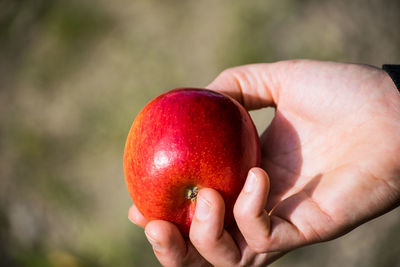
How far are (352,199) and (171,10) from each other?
345 centimetres

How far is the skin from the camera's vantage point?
1.43 m

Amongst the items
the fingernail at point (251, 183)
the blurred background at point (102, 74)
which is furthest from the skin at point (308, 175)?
the blurred background at point (102, 74)

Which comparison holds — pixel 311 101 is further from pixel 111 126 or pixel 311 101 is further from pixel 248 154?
pixel 111 126

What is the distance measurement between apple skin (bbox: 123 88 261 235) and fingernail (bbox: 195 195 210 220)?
8 cm

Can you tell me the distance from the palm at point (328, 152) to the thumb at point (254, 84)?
0.09 meters

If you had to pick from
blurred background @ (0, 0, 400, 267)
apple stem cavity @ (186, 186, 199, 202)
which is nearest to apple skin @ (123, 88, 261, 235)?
apple stem cavity @ (186, 186, 199, 202)

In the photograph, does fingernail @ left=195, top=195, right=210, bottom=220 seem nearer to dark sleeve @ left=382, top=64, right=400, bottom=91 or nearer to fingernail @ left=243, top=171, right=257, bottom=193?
fingernail @ left=243, top=171, right=257, bottom=193

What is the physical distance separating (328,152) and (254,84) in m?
0.63

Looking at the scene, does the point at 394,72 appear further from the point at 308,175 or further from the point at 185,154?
the point at 185,154

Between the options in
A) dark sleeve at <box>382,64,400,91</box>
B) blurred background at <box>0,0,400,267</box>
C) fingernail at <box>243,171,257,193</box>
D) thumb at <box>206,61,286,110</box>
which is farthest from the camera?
blurred background at <box>0,0,400,267</box>

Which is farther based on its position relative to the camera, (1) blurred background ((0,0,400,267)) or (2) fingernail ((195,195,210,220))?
(1) blurred background ((0,0,400,267))

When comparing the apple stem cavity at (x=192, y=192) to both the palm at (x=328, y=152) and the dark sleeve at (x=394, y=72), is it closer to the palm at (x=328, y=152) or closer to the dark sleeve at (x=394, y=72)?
the palm at (x=328, y=152)

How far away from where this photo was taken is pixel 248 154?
5.12 ft

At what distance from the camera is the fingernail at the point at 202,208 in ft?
4.67
